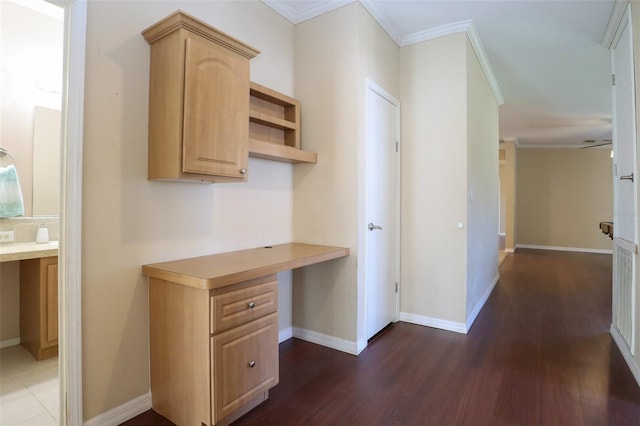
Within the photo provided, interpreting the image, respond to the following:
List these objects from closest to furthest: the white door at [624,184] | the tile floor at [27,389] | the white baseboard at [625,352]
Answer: the tile floor at [27,389]
the white baseboard at [625,352]
the white door at [624,184]

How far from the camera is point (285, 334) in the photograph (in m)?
2.90

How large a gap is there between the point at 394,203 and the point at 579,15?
2.18 m

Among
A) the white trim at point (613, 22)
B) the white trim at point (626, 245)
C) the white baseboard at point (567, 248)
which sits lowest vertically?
the white baseboard at point (567, 248)

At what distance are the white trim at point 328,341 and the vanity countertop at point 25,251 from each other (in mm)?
1933

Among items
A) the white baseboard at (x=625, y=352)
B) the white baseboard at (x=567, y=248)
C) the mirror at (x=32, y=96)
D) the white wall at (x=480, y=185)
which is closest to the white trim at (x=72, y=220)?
the mirror at (x=32, y=96)

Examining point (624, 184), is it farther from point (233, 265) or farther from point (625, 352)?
point (233, 265)

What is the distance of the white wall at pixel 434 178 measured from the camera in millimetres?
3068

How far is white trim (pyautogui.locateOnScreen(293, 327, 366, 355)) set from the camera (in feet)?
8.61

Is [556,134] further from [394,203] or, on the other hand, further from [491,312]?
[394,203]

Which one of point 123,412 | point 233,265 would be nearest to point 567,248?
point 233,265

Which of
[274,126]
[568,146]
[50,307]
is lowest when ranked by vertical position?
[50,307]

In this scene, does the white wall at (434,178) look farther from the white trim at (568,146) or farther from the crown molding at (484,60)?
the white trim at (568,146)

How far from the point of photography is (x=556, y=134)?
7.37 m

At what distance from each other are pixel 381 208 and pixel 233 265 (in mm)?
1559
